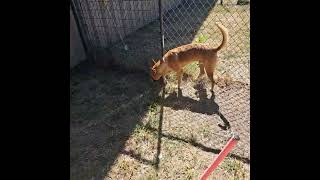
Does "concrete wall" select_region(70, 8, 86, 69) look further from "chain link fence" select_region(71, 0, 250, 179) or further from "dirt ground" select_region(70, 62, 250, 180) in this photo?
"dirt ground" select_region(70, 62, 250, 180)

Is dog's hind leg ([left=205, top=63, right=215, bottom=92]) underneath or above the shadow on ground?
above

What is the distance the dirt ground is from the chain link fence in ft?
0.04

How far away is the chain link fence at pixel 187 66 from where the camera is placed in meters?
4.15

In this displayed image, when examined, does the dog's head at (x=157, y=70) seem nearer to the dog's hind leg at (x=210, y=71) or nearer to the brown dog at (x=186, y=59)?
the brown dog at (x=186, y=59)

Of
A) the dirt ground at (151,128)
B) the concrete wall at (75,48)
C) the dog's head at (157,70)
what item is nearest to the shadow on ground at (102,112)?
the dirt ground at (151,128)

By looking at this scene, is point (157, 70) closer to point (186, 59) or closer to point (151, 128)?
point (186, 59)

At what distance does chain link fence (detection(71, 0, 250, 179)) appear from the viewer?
164 inches

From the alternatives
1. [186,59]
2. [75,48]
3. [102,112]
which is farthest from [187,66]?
[75,48]

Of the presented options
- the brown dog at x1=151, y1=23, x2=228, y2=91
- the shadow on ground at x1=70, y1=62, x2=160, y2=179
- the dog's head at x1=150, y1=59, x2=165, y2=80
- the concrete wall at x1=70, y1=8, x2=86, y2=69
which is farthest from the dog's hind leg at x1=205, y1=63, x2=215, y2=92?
the concrete wall at x1=70, y1=8, x2=86, y2=69

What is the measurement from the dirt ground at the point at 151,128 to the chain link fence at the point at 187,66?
0.01 metres

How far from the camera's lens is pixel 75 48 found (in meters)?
5.88

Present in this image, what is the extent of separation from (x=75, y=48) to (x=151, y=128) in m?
2.28
